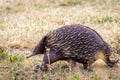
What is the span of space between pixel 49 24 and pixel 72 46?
4587 mm

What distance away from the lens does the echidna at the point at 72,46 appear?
24.1 feet

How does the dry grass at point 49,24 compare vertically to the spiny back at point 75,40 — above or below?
below

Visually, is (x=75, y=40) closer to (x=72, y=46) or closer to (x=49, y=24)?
(x=72, y=46)

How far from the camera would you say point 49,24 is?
39.0 feet

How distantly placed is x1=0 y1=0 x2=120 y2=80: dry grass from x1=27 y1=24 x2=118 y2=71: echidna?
228 mm

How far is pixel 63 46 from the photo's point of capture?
24.1ft

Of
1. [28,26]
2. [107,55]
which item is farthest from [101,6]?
[107,55]

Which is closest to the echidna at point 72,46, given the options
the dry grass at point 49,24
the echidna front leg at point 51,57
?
the echidna front leg at point 51,57

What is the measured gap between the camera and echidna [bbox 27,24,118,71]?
736 cm

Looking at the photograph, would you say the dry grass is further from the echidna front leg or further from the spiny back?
the spiny back

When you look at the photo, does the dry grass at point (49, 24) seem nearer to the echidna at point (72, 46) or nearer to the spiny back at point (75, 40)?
the echidna at point (72, 46)

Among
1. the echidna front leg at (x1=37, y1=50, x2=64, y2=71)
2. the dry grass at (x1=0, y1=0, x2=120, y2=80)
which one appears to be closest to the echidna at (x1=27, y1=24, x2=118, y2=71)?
A: the echidna front leg at (x1=37, y1=50, x2=64, y2=71)

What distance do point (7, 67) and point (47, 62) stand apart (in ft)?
2.30

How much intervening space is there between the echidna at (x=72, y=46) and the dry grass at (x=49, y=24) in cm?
23
